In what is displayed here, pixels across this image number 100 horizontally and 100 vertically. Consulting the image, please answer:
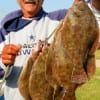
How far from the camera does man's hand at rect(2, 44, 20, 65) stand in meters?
4.35

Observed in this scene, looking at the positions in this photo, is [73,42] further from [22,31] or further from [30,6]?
[22,31]

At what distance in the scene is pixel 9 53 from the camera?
14.4 feet

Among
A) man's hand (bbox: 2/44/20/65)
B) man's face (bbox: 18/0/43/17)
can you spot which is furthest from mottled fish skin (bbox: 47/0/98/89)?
man's face (bbox: 18/0/43/17)

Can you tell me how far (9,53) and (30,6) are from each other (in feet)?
2.10

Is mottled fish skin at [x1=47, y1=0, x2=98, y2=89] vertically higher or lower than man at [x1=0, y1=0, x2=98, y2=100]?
higher

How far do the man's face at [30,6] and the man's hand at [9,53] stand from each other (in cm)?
58

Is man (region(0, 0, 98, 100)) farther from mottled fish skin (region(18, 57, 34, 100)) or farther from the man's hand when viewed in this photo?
mottled fish skin (region(18, 57, 34, 100))

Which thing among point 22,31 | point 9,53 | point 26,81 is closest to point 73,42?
point 26,81

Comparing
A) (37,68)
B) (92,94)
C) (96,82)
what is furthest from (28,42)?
(96,82)

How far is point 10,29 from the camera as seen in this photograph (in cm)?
514

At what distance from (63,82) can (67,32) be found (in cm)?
39

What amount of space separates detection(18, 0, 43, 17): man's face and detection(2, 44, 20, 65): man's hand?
1.89 feet

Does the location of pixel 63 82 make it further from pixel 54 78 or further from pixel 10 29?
pixel 10 29

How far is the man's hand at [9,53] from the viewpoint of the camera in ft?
14.3
